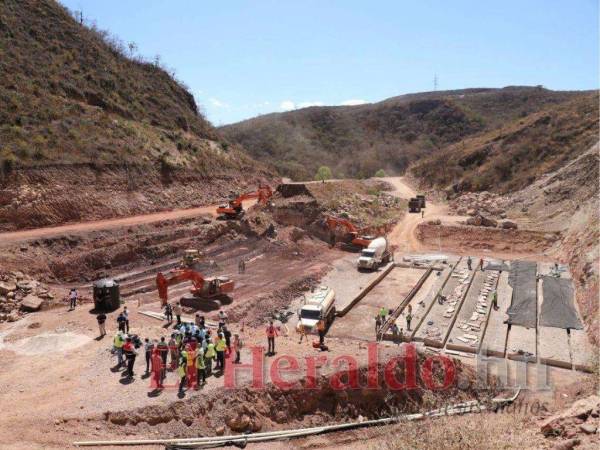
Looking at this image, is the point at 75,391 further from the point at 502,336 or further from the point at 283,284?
the point at 502,336

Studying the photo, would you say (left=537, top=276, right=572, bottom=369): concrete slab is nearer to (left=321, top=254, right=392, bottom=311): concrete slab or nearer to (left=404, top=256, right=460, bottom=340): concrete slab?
(left=404, top=256, right=460, bottom=340): concrete slab

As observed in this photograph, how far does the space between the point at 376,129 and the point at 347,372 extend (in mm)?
101381

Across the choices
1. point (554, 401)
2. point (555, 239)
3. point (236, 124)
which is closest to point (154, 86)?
point (555, 239)

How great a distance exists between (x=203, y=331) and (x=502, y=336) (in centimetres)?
1281

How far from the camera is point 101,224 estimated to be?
29.8m

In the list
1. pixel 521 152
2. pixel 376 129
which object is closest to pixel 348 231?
pixel 521 152

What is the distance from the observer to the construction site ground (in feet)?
39.8

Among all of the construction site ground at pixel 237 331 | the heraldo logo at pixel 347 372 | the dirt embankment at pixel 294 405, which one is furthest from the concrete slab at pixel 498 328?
the heraldo logo at pixel 347 372

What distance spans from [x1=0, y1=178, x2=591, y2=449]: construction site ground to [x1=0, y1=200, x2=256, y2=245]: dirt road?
107 mm

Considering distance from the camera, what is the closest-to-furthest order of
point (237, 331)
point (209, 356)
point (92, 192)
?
1. point (209, 356)
2. point (237, 331)
3. point (92, 192)

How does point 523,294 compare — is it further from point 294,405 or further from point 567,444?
point 294,405

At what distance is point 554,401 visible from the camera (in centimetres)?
1494

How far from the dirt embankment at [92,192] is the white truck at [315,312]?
694 inches

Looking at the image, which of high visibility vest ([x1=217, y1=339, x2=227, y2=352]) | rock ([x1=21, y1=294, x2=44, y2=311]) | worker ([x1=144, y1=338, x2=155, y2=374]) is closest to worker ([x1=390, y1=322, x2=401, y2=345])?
high visibility vest ([x1=217, y1=339, x2=227, y2=352])
